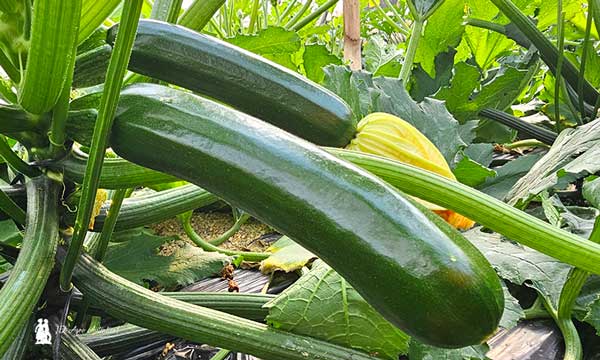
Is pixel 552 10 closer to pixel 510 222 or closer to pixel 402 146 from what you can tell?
pixel 402 146

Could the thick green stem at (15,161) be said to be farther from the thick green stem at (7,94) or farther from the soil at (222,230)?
the soil at (222,230)

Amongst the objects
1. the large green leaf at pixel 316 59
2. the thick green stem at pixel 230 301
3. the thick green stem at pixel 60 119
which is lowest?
the thick green stem at pixel 230 301

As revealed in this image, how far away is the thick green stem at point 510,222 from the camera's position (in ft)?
2.50

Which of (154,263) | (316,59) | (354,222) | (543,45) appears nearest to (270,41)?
(316,59)

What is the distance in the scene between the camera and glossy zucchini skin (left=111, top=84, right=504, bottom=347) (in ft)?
1.82

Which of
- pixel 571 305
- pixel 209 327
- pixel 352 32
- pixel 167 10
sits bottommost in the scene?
pixel 571 305

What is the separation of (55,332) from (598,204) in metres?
0.86

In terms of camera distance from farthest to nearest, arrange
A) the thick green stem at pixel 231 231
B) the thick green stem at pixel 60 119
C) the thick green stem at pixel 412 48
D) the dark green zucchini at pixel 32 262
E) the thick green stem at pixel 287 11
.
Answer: the thick green stem at pixel 287 11 → the thick green stem at pixel 412 48 → the thick green stem at pixel 231 231 → the thick green stem at pixel 60 119 → the dark green zucchini at pixel 32 262

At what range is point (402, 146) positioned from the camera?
45.3 inches

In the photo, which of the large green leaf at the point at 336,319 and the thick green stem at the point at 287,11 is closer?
the large green leaf at the point at 336,319

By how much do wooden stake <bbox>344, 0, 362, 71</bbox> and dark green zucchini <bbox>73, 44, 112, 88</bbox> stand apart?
1.05 m

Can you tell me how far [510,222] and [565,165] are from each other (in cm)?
44

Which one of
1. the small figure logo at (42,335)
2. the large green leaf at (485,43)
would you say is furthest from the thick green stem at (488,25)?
the small figure logo at (42,335)

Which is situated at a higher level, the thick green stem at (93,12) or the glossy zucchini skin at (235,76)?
the thick green stem at (93,12)
